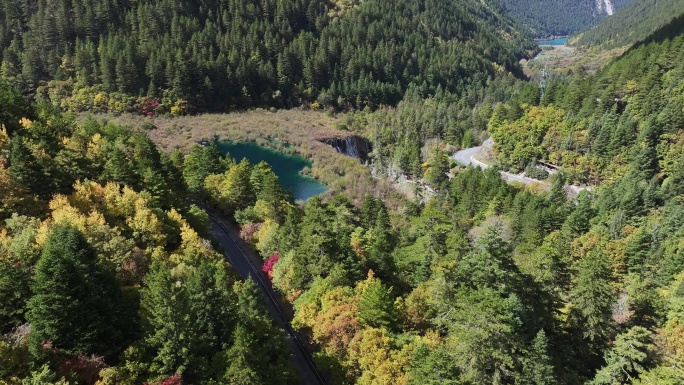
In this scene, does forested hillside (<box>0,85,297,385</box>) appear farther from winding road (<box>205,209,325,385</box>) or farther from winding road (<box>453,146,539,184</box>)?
winding road (<box>453,146,539,184</box>)

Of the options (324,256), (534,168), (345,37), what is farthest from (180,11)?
(324,256)

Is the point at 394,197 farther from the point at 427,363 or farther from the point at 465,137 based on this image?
the point at 427,363

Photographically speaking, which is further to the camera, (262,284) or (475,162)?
(475,162)

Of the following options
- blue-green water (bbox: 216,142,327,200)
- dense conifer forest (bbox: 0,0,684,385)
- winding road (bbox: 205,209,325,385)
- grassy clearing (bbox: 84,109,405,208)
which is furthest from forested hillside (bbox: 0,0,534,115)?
winding road (bbox: 205,209,325,385)

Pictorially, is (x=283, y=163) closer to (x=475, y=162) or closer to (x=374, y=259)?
(x=475, y=162)

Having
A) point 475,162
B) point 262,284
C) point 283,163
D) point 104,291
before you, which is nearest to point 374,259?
point 262,284
